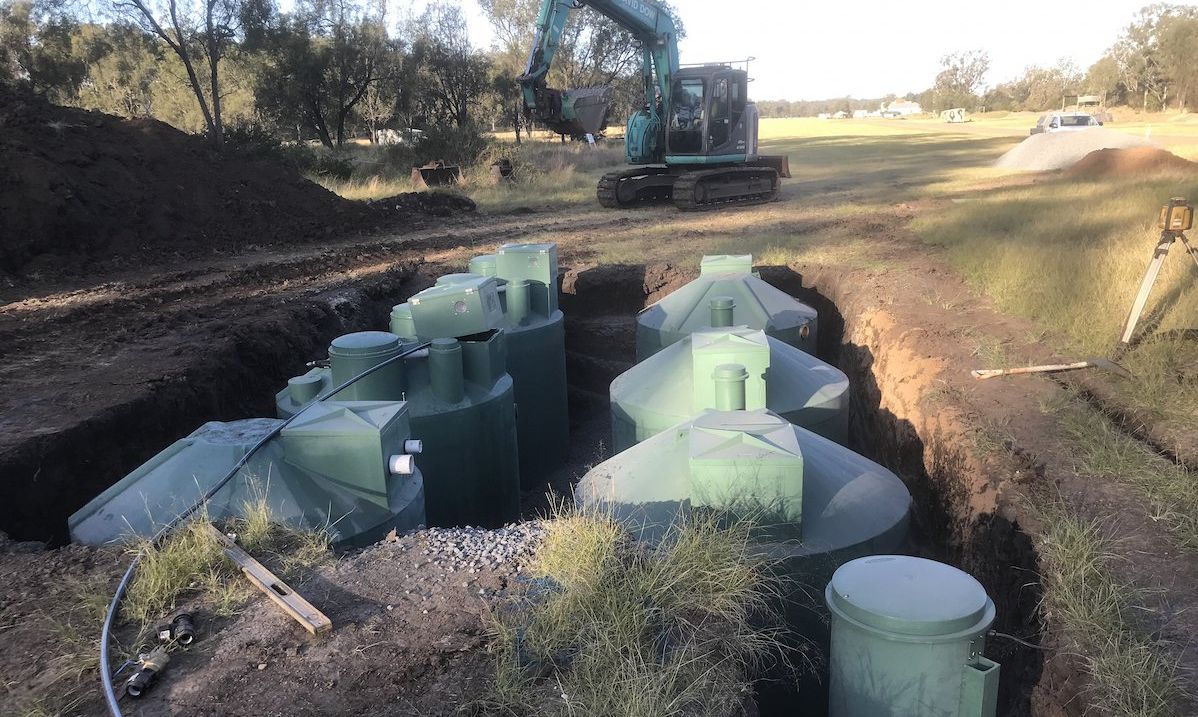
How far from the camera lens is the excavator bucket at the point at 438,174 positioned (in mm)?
26594

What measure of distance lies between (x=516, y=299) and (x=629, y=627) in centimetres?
648

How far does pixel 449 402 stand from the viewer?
24.5 ft

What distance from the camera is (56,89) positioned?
2931cm

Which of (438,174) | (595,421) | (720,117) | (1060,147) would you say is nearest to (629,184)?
(720,117)

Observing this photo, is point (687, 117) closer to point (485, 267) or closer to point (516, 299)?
point (485, 267)

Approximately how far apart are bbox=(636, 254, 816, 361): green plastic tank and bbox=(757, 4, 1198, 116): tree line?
60.1 meters

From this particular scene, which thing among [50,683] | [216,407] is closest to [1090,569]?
[50,683]

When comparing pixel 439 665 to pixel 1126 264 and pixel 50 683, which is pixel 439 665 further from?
pixel 1126 264

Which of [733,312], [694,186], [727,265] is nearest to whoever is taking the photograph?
[733,312]

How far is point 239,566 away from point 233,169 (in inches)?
673

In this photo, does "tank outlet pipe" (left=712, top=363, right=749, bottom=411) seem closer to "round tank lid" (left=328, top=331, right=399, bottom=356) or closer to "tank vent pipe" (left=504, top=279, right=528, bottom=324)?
"round tank lid" (left=328, top=331, right=399, bottom=356)

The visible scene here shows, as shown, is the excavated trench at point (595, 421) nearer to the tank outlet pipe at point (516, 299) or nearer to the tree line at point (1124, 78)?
the tank outlet pipe at point (516, 299)

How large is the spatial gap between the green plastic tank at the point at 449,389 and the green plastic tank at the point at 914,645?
4.32 meters

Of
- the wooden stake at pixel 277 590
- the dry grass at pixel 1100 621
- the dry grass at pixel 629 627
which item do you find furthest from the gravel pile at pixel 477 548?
the dry grass at pixel 1100 621
